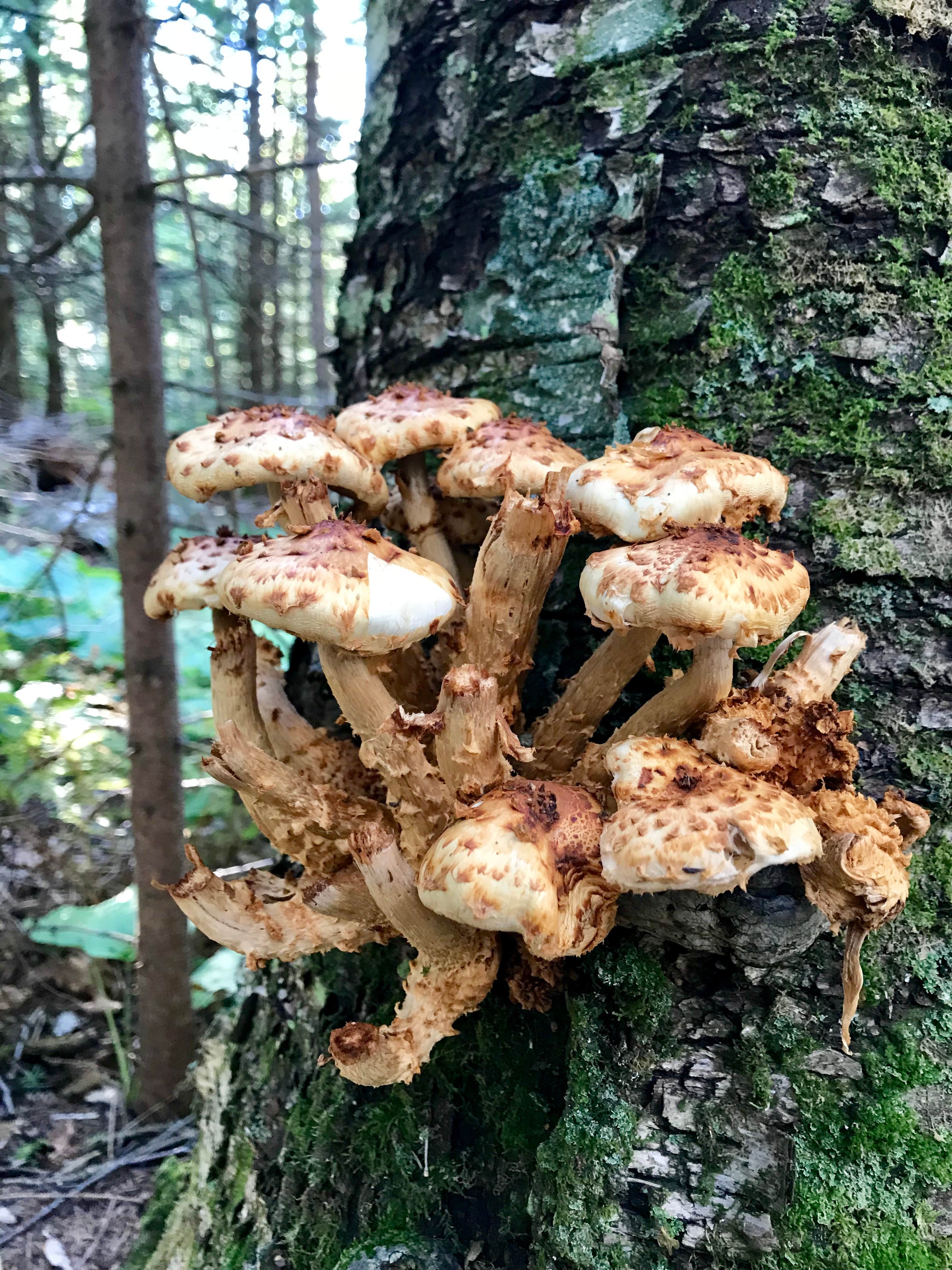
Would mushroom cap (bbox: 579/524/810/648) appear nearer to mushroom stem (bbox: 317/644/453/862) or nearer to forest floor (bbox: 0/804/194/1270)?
mushroom stem (bbox: 317/644/453/862)

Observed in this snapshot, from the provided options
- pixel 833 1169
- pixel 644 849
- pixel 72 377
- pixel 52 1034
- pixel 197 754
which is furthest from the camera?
pixel 72 377

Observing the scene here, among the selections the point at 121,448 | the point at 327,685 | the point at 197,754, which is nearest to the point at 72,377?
the point at 197,754

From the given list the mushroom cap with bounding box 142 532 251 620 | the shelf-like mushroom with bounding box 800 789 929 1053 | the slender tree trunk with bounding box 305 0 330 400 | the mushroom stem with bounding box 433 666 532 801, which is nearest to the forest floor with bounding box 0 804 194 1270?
the mushroom cap with bounding box 142 532 251 620


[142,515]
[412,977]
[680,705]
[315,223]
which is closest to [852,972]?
[680,705]

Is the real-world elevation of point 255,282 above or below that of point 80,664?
above

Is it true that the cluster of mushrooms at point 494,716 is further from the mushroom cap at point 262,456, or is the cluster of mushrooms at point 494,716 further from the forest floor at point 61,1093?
the forest floor at point 61,1093

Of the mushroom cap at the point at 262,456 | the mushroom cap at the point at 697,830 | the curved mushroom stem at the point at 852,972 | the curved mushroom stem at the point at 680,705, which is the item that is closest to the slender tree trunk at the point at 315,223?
the mushroom cap at the point at 262,456

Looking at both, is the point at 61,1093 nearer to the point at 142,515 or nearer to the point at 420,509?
the point at 142,515

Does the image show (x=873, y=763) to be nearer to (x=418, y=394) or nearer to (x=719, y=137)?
(x=418, y=394)
